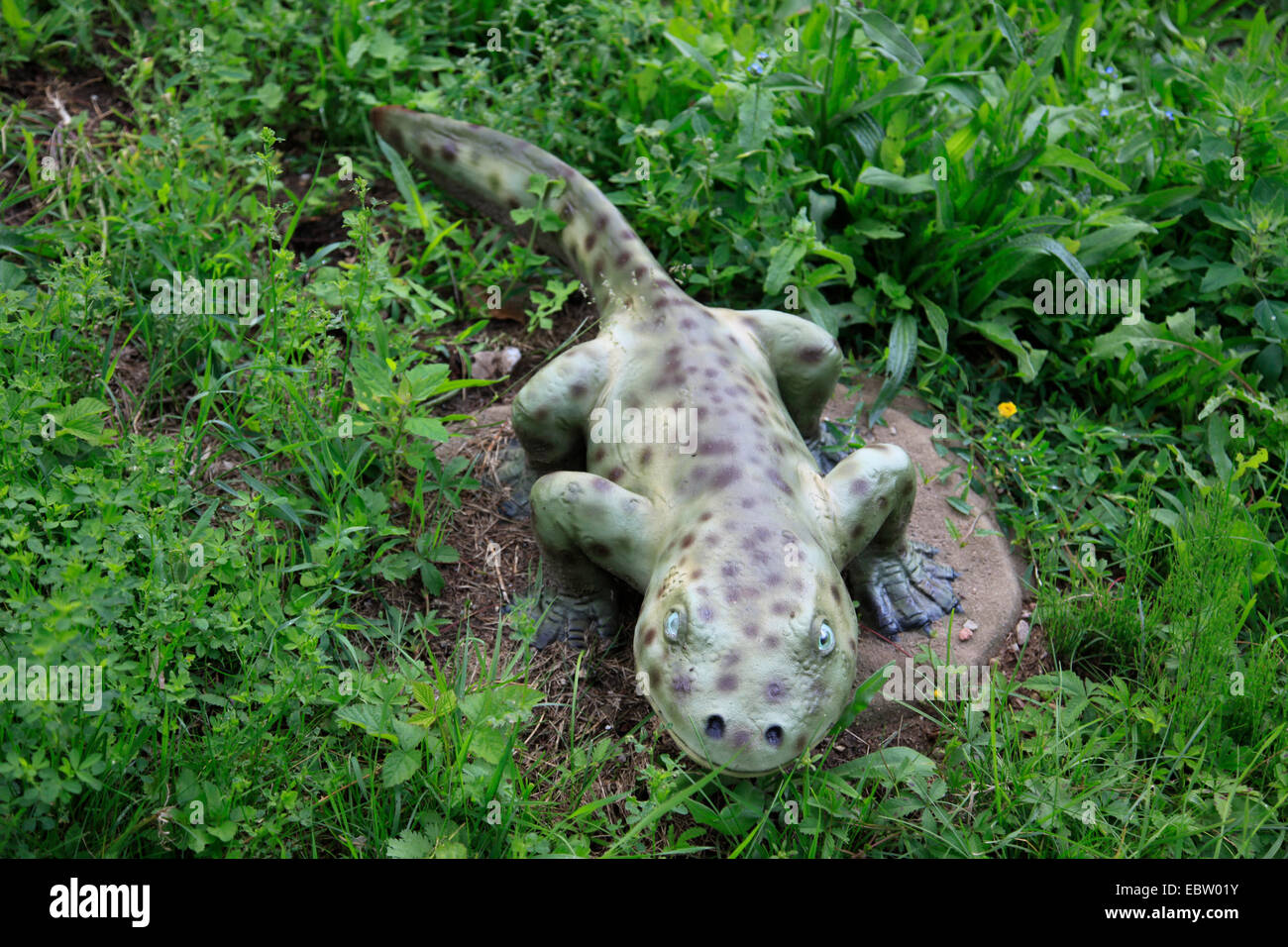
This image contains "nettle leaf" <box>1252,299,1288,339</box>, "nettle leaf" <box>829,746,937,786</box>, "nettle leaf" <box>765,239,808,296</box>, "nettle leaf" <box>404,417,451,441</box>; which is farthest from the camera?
"nettle leaf" <box>1252,299,1288,339</box>

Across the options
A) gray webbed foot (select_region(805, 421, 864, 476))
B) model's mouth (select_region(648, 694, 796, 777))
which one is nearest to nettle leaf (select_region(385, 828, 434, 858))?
model's mouth (select_region(648, 694, 796, 777))

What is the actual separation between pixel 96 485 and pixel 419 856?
1766 mm

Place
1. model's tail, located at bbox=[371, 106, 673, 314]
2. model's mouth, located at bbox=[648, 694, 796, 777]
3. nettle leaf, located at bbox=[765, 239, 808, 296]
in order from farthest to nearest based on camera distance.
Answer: nettle leaf, located at bbox=[765, 239, 808, 296] → model's tail, located at bbox=[371, 106, 673, 314] → model's mouth, located at bbox=[648, 694, 796, 777]

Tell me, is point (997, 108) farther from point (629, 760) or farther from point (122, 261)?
point (122, 261)

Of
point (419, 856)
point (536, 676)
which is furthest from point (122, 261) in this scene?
point (419, 856)

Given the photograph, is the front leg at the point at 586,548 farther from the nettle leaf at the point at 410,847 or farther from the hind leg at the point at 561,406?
the nettle leaf at the point at 410,847

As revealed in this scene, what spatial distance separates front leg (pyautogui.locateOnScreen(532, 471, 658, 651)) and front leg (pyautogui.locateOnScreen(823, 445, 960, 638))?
0.75 meters

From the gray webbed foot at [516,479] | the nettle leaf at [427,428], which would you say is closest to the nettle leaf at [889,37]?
the gray webbed foot at [516,479]

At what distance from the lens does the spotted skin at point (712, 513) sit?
12.5ft

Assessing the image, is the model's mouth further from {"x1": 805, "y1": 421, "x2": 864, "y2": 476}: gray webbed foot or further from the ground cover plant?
{"x1": 805, "y1": 421, "x2": 864, "y2": 476}: gray webbed foot

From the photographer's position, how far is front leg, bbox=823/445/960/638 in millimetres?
4539

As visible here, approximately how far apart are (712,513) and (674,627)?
0.47m

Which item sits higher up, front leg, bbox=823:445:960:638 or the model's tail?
the model's tail

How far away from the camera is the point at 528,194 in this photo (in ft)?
19.4
